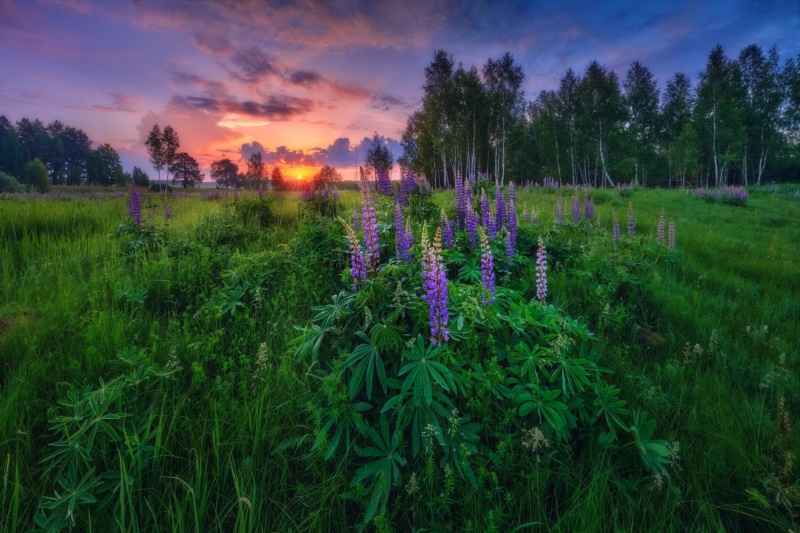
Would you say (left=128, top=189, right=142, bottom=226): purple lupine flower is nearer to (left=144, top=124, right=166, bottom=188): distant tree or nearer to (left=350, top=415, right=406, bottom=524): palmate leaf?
(left=350, top=415, right=406, bottom=524): palmate leaf

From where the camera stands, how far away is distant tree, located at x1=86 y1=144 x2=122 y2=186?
225 ft

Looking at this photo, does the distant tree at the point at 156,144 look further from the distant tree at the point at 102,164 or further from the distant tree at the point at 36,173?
the distant tree at the point at 102,164

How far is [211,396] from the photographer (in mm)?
2441

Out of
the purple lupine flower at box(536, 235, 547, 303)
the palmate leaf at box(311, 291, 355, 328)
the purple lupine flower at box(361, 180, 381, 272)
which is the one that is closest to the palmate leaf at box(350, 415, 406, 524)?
the palmate leaf at box(311, 291, 355, 328)

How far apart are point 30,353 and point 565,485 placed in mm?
4023

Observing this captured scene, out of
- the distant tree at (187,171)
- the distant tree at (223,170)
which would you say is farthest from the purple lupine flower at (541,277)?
the distant tree at (223,170)

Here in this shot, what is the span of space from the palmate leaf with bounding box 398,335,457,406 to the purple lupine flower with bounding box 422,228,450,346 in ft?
0.40

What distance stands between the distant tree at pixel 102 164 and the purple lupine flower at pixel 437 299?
8951 cm

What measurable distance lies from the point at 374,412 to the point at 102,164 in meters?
96.2

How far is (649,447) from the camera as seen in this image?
2.01m

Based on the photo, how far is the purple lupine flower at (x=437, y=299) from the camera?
82.5 inches

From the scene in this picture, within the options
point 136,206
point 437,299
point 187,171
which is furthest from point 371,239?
point 187,171

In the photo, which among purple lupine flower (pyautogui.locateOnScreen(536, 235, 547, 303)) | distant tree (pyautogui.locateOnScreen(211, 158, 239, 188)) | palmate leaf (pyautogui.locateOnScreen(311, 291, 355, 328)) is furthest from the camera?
distant tree (pyautogui.locateOnScreen(211, 158, 239, 188))

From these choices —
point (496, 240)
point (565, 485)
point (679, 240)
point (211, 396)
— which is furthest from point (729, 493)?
point (679, 240)
